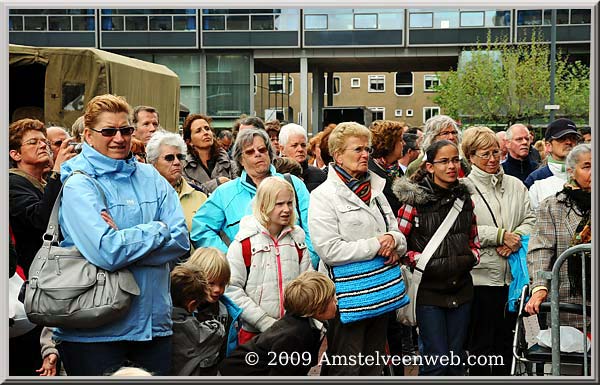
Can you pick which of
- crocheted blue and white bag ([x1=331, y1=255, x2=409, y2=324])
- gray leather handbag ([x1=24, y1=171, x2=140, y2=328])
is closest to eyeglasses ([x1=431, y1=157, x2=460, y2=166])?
crocheted blue and white bag ([x1=331, y1=255, x2=409, y2=324])

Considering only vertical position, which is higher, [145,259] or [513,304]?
[145,259]

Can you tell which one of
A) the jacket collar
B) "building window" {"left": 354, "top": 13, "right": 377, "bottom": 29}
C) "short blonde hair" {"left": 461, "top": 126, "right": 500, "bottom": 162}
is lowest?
the jacket collar

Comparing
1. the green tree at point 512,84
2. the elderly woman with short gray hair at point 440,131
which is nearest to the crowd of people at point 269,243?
the elderly woman with short gray hair at point 440,131

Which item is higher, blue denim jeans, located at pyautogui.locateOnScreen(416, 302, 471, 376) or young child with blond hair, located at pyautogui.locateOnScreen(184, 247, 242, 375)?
young child with blond hair, located at pyautogui.locateOnScreen(184, 247, 242, 375)

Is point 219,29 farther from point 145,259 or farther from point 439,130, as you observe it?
point 145,259

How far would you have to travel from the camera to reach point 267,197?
5.89 m

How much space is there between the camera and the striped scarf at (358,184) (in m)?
6.03

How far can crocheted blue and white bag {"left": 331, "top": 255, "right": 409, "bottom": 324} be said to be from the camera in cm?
583

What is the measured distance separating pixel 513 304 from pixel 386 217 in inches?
49.8

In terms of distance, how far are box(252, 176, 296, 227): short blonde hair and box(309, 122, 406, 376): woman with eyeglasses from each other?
9.1 inches

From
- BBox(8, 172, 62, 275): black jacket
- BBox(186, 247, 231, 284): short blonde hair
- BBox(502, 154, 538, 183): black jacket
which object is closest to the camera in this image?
BBox(8, 172, 62, 275): black jacket

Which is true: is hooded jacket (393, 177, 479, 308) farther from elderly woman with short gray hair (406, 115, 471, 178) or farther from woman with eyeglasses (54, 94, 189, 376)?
woman with eyeglasses (54, 94, 189, 376)

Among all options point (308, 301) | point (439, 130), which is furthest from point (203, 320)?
point (439, 130)

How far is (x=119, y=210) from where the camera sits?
4895 mm
